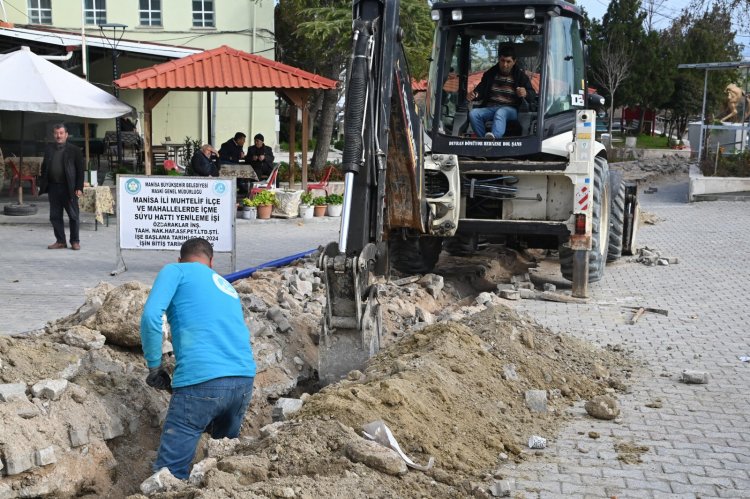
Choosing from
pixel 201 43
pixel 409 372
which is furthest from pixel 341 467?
pixel 201 43

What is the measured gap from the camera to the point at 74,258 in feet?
43.1

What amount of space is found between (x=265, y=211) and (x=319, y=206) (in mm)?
1164

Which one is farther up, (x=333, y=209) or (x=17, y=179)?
(x=17, y=179)

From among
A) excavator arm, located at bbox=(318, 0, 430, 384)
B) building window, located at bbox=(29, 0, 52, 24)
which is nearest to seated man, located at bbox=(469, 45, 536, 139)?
excavator arm, located at bbox=(318, 0, 430, 384)

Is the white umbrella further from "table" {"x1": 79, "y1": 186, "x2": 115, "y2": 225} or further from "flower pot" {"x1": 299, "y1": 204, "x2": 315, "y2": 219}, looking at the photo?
"flower pot" {"x1": 299, "y1": 204, "x2": 315, "y2": 219}

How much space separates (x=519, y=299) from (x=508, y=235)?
100 centimetres

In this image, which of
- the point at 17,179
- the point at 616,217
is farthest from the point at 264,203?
the point at 616,217

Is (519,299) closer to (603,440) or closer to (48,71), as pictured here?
(603,440)

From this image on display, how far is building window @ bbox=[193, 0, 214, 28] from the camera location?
106ft

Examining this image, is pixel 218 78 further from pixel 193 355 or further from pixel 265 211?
pixel 193 355

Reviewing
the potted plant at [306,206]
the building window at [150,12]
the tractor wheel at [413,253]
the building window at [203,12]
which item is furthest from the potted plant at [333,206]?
the building window at [150,12]

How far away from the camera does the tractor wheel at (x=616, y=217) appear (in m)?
13.1

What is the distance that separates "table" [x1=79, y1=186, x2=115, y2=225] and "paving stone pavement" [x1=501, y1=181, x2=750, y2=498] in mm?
8490

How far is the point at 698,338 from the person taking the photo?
916cm
